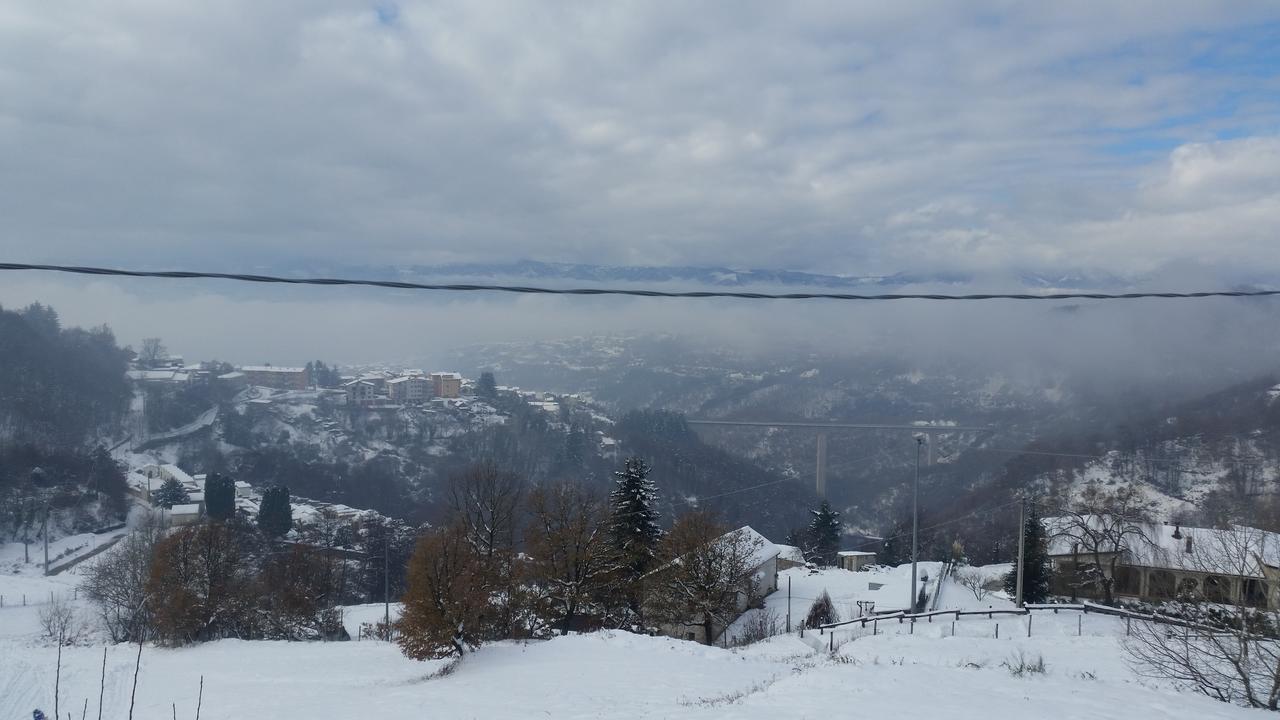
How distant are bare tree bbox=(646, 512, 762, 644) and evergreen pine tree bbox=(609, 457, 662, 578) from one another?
2.06 metres

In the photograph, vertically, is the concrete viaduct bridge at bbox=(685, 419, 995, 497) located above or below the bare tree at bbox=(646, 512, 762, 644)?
below

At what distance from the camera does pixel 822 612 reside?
98.2 ft

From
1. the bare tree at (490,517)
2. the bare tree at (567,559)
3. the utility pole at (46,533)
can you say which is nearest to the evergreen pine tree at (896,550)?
the bare tree at (567,559)

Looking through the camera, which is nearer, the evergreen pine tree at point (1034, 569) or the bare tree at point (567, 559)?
the bare tree at point (567, 559)

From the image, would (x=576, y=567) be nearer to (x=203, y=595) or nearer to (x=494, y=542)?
(x=494, y=542)

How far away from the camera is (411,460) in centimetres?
11269

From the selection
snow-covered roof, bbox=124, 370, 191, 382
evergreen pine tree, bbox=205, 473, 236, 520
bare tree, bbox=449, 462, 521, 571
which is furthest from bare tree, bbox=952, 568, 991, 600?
snow-covered roof, bbox=124, 370, 191, 382

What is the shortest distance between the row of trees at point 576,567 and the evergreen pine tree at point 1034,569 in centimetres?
1074

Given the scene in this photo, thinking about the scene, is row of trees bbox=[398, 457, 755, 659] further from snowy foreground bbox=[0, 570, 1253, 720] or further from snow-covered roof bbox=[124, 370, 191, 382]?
snow-covered roof bbox=[124, 370, 191, 382]

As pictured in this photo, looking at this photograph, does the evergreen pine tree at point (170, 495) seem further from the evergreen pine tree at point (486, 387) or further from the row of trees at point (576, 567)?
the evergreen pine tree at point (486, 387)

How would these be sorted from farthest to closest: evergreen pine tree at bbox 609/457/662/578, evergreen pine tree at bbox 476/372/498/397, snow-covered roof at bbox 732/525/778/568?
1. evergreen pine tree at bbox 476/372/498/397
2. snow-covered roof at bbox 732/525/778/568
3. evergreen pine tree at bbox 609/457/662/578

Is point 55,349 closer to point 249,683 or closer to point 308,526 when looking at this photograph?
point 308,526

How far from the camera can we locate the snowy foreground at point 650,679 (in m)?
10.3

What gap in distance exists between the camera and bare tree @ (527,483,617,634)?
92.2 feet
